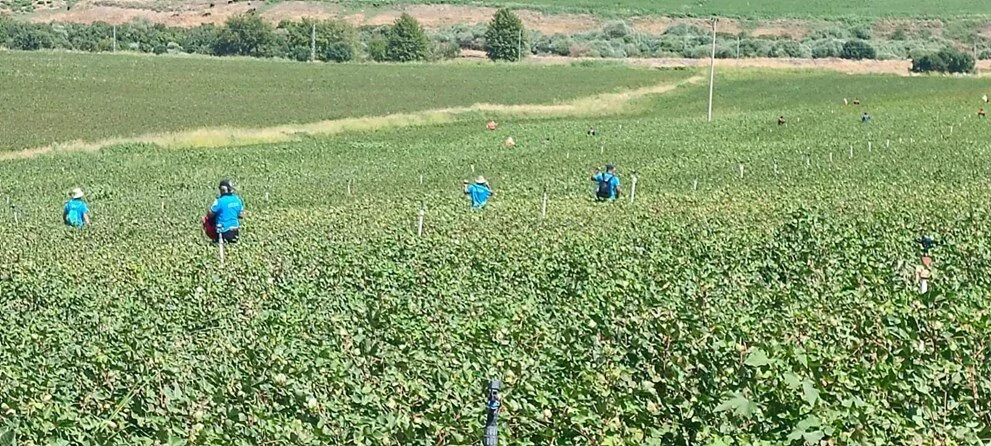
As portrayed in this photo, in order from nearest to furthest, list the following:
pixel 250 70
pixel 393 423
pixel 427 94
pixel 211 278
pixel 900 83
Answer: pixel 393 423
pixel 211 278
pixel 427 94
pixel 900 83
pixel 250 70

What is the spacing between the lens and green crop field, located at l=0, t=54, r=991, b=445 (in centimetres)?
775

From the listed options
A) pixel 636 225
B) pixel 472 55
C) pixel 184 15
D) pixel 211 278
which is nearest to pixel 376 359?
pixel 211 278

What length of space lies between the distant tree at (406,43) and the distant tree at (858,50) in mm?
31307

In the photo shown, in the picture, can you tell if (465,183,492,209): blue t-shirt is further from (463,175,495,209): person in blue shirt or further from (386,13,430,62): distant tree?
(386,13,430,62): distant tree

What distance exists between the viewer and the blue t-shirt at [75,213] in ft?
78.8

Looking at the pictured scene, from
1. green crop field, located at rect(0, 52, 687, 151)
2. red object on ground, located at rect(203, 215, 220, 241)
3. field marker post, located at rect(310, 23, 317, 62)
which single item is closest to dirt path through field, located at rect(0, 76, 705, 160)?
green crop field, located at rect(0, 52, 687, 151)

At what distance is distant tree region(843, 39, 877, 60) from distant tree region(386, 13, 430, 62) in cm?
3131

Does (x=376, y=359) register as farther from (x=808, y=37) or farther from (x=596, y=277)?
(x=808, y=37)

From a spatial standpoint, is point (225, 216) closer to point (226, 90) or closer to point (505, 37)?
point (226, 90)

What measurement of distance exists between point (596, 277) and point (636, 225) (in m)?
5.85

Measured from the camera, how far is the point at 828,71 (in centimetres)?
9556

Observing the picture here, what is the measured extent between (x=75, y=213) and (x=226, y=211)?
5.90m

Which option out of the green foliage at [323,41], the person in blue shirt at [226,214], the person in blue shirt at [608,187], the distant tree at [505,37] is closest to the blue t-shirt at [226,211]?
the person in blue shirt at [226,214]

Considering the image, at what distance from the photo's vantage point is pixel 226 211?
Answer: 19156 millimetres
